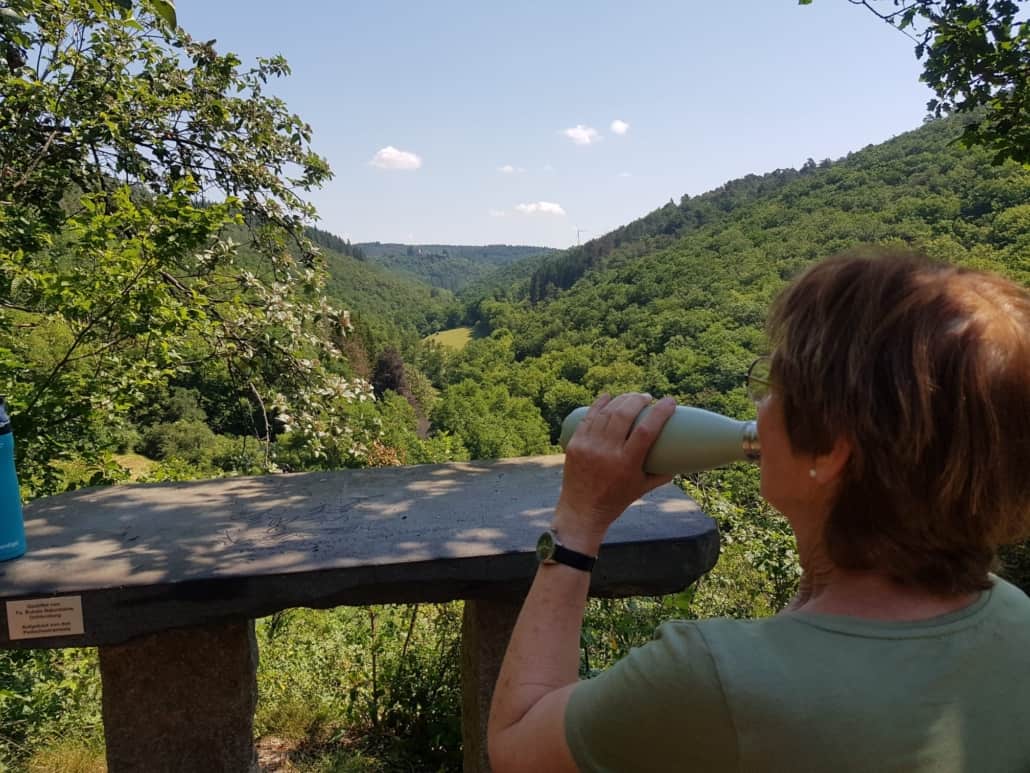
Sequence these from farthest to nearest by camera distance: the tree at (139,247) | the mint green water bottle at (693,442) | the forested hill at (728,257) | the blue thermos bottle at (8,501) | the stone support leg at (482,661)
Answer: the forested hill at (728,257)
the tree at (139,247)
the stone support leg at (482,661)
the blue thermos bottle at (8,501)
the mint green water bottle at (693,442)

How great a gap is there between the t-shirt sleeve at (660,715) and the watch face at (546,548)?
0.23 m

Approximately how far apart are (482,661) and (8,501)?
1.44 m

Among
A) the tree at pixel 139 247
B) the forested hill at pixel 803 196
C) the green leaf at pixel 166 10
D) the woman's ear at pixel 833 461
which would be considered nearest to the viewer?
the woman's ear at pixel 833 461

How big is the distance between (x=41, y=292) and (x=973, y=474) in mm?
4292

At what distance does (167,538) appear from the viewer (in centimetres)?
195

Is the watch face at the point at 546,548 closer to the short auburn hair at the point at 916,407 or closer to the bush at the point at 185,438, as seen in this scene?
the short auburn hair at the point at 916,407

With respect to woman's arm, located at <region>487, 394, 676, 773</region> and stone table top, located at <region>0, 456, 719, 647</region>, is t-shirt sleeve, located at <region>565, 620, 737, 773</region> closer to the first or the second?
woman's arm, located at <region>487, 394, 676, 773</region>

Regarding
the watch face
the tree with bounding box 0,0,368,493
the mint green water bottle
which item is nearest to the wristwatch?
the watch face

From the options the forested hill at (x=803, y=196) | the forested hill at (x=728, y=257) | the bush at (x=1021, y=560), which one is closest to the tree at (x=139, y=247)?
the bush at (x=1021, y=560)

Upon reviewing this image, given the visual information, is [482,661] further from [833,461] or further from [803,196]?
[803,196]

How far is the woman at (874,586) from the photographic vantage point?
0.68 metres

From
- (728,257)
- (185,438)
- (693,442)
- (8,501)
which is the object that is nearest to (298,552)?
(8,501)

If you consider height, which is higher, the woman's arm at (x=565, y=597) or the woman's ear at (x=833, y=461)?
the woman's ear at (x=833, y=461)

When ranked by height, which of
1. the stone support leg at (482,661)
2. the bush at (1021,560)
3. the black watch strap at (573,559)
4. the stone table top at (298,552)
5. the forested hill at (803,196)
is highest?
the forested hill at (803,196)
